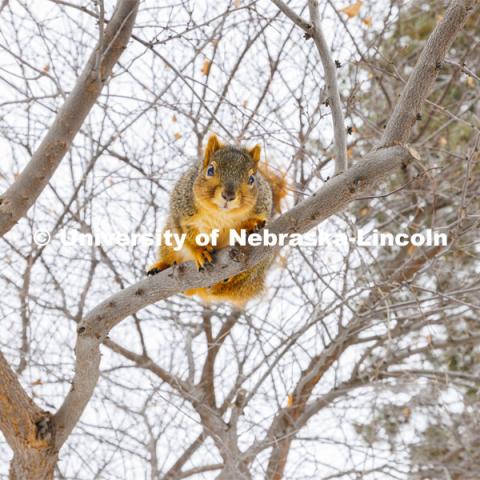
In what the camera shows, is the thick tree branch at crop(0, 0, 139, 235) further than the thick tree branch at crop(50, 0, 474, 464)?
Yes

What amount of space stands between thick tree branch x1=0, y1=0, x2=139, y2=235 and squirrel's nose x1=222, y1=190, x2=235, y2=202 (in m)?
0.83

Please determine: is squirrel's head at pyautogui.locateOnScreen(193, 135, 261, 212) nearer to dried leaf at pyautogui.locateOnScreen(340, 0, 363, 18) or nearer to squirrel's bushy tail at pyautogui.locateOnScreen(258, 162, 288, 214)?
squirrel's bushy tail at pyautogui.locateOnScreen(258, 162, 288, 214)

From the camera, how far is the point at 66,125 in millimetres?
3158

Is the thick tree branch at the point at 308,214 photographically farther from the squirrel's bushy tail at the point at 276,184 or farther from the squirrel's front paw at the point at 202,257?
the squirrel's bushy tail at the point at 276,184

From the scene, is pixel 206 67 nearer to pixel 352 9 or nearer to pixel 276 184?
pixel 352 9

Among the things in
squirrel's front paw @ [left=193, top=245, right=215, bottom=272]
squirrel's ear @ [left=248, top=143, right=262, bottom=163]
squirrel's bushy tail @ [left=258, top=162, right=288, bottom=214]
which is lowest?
squirrel's front paw @ [left=193, top=245, right=215, bottom=272]

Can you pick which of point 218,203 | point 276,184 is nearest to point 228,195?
point 218,203

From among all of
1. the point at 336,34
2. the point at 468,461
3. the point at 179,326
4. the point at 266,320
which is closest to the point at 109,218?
the point at 179,326

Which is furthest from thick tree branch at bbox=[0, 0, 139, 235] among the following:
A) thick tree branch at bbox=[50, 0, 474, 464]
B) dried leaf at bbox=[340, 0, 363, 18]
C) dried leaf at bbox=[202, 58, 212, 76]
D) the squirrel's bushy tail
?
dried leaf at bbox=[340, 0, 363, 18]

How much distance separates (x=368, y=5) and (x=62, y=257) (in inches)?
110

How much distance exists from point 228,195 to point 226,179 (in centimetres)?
14

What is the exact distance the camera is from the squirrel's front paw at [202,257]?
2746mm

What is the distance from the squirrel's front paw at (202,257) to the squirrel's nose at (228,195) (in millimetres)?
232

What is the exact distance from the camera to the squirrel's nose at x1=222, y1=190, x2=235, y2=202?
2770 mm
